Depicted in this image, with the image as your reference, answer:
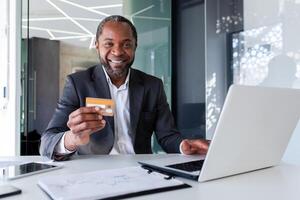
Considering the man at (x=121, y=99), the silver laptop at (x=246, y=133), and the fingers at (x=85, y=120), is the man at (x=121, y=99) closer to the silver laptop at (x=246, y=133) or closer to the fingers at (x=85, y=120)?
the fingers at (x=85, y=120)

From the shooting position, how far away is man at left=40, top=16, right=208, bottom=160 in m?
1.42

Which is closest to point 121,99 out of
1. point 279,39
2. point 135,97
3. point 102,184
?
point 135,97

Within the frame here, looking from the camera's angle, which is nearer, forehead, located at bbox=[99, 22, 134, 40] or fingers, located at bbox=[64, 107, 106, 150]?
fingers, located at bbox=[64, 107, 106, 150]

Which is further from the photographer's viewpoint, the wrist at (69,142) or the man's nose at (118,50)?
the man's nose at (118,50)

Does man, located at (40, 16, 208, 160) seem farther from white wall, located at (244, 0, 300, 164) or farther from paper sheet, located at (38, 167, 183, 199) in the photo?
white wall, located at (244, 0, 300, 164)

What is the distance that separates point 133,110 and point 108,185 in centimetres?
80

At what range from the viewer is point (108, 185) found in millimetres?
734

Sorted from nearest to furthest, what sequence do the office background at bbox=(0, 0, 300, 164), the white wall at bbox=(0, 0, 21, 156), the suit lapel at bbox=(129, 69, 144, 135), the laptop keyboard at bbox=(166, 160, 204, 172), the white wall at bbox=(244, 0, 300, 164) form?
1. the laptop keyboard at bbox=(166, 160, 204, 172)
2. the suit lapel at bbox=(129, 69, 144, 135)
3. the white wall at bbox=(244, 0, 300, 164)
4. the office background at bbox=(0, 0, 300, 164)
5. the white wall at bbox=(0, 0, 21, 156)

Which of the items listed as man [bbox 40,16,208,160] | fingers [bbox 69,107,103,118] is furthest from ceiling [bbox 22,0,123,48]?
fingers [bbox 69,107,103,118]

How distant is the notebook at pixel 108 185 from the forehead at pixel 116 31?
0.81 metres

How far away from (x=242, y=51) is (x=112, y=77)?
1273mm

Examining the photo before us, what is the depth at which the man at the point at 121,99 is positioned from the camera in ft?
4.65

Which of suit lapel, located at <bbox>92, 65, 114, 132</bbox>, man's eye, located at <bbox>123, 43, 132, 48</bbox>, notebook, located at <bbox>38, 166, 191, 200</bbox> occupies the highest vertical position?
man's eye, located at <bbox>123, 43, 132, 48</bbox>

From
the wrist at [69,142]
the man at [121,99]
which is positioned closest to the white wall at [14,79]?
the man at [121,99]
